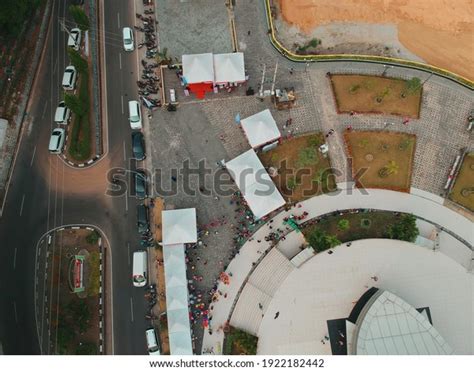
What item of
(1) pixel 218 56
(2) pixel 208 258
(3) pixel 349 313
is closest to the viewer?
(3) pixel 349 313

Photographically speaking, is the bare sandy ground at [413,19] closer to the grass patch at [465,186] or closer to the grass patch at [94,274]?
the grass patch at [465,186]

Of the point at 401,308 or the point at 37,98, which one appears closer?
the point at 401,308

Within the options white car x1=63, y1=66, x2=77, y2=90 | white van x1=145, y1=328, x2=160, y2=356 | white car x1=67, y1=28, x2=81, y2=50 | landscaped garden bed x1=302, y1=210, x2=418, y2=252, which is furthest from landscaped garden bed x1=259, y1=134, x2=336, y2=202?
white car x1=67, y1=28, x2=81, y2=50

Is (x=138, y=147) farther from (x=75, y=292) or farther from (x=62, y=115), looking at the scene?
(x=75, y=292)

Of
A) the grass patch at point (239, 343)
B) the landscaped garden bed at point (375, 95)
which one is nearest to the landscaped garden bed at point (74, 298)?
the grass patch at point (239, 343)

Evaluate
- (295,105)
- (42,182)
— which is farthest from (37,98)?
(295,105)

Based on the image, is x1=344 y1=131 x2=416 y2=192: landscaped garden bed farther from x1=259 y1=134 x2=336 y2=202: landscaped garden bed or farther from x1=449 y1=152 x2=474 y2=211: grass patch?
x1=449 y1=152 x2=474 y2=211: grass patch

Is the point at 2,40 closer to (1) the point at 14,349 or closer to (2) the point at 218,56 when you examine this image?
(2) the point at 218,56
